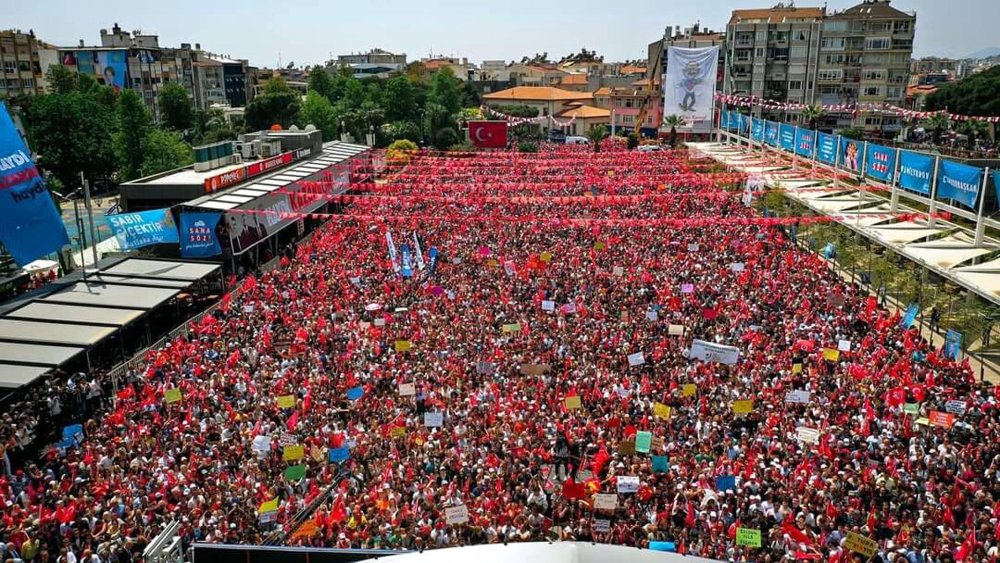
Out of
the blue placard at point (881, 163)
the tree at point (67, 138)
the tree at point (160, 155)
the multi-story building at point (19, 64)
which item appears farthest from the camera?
the multi-story building at point (19, 64)

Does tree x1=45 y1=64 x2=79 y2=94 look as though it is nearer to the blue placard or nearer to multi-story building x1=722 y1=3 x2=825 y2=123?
multi-story building x1=722 y1=3 x2=825 y2=123

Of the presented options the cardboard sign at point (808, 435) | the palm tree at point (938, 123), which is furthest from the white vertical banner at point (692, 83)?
the cardboard sign at point (808, 435)

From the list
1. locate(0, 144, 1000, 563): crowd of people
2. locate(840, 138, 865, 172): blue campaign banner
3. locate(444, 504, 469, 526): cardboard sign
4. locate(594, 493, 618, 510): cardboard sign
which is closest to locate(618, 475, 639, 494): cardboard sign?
locate(0, 144, 1000, 563): crowd of people

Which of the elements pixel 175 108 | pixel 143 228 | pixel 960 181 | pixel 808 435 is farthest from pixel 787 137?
pixel 175 108

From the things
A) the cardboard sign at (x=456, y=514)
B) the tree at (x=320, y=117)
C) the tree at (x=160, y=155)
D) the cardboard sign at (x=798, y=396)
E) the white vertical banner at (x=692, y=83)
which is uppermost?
the white vertical banner at (x=692, y=83)

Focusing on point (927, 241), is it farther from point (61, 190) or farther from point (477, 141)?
point (61, 190)

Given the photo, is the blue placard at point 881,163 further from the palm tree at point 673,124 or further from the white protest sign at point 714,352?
the palm tree at point 673,124
